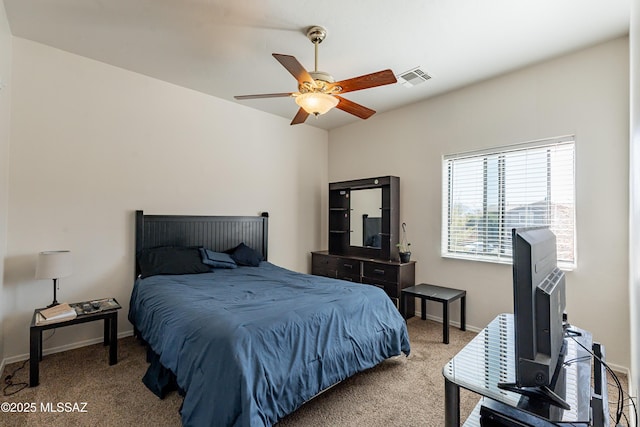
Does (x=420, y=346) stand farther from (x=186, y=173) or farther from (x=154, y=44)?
(x=154, y=44)

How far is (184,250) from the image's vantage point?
357 centimetres

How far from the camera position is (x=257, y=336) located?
181 cm

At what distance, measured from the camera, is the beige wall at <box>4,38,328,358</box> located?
2852mm

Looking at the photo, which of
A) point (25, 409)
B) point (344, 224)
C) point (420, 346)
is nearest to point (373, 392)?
point (420, 346)

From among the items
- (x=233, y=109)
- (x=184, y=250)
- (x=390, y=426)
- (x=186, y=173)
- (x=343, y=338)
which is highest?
(x=233, y=109)

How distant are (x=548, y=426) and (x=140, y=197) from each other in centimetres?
387

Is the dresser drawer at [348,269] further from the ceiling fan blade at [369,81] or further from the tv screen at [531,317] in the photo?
the tv screen at [531,317]

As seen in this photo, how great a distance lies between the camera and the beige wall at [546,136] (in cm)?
272

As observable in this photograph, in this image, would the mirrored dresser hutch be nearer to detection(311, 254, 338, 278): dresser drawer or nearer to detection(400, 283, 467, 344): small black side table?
detection(311, 254, 338, 278): dresser drawer

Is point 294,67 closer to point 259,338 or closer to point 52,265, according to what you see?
point 259,338

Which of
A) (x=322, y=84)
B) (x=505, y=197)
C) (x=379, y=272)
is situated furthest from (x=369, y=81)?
(x=379, y=272)

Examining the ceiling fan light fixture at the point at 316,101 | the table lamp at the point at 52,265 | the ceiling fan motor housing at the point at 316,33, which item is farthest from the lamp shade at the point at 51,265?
the ceiling fan motor housing at the point at 316,33

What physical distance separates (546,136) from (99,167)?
15.3 ft

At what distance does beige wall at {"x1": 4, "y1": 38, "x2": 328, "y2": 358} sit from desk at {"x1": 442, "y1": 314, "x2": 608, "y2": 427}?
3467mm
